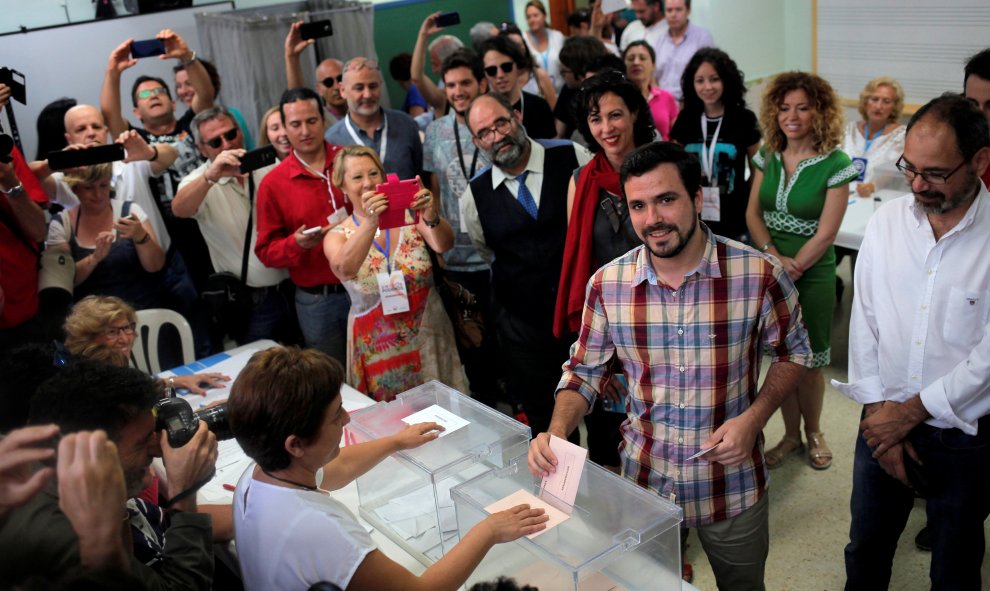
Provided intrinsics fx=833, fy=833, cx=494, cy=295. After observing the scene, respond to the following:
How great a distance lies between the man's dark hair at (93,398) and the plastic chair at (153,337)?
6.41ft

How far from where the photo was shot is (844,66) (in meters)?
6.77

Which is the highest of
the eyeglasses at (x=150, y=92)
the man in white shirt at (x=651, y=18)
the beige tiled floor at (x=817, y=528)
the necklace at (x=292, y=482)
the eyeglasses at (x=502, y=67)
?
the man in white shirt at (x=651, y=18)

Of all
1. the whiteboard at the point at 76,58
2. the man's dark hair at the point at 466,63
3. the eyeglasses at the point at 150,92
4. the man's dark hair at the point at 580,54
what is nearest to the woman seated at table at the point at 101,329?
the eyeglasses at the point at 150,92

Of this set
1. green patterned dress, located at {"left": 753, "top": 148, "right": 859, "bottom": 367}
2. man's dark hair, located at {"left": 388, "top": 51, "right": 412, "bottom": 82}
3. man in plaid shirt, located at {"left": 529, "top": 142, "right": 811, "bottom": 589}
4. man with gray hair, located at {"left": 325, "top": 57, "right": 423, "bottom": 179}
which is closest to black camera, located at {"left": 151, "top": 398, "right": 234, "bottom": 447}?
man in plaid shirt, located at {"left": 529, "top": 142, "right": 811, "bottom": 589}

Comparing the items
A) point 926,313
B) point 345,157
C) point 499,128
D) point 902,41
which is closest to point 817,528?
point 926,313

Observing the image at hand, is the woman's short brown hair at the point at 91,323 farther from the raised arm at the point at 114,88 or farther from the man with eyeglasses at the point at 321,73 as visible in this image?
the man with eyeglasses at the point at 321,73

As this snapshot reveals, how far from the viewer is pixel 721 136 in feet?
12.9

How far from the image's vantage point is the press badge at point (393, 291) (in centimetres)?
316

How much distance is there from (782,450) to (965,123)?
199 cm

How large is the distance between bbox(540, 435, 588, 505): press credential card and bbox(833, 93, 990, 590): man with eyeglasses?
0.90 m

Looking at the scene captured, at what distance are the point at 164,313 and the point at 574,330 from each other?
6.13 ft

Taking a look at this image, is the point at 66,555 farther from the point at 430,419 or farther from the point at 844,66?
the point at 844,66

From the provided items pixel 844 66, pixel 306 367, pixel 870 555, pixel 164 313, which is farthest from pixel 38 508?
pixel 844 66

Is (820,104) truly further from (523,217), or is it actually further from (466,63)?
(466,63)
